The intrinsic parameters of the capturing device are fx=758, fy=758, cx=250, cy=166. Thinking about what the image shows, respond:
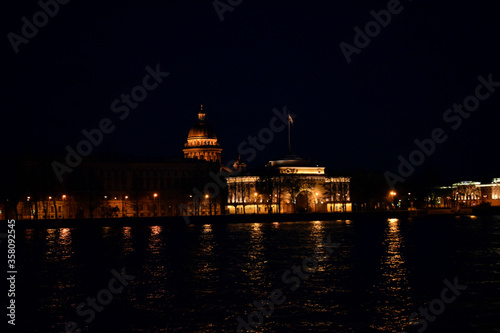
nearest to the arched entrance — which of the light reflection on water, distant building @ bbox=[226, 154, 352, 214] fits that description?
distant building @ bbox=[226, 154, 352, 214]

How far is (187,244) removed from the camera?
5069cm

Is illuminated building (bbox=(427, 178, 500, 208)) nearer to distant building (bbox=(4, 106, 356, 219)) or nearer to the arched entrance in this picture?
distant building (bbox=(4, 106, 356, 219))

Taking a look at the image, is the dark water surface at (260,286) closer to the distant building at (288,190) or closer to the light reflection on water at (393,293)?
the light reflection on water at (393,293)

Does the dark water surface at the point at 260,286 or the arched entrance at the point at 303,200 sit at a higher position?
the arched entrance at the point at 303,200

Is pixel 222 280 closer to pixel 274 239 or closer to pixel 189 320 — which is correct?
pixel 189 320

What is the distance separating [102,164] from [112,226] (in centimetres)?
3357

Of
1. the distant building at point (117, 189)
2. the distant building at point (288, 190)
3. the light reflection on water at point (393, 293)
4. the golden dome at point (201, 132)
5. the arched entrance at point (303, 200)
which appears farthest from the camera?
the golden dome at point (201, 132)

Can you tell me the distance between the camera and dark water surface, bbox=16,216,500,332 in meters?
21.9

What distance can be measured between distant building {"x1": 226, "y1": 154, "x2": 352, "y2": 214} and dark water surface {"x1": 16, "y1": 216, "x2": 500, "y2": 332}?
218 feet

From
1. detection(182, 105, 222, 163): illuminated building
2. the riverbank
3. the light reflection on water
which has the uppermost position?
detection(182, 105, 222, 163): illuminated building

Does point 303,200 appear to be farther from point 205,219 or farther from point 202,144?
point 202,144

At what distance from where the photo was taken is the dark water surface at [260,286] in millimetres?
21906

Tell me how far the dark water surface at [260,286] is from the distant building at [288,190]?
66405 millimetres

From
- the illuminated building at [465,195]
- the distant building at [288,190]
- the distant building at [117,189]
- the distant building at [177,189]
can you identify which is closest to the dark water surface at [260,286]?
the distant building at [117,189]
